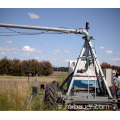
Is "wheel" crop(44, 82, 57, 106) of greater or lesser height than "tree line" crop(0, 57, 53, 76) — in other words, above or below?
below

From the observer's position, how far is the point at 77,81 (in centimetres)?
938

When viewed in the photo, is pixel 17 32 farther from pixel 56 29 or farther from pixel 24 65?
pixel 24 65

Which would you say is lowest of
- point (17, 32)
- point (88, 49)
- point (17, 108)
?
point (17, 108)

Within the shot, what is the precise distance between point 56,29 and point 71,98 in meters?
3.30

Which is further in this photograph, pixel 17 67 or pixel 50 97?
pixel 17 67

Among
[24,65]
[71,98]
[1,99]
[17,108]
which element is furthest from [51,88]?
[24,65]

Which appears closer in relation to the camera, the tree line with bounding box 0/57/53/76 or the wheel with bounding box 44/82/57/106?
the wheel with bounding box 44/82/57/106

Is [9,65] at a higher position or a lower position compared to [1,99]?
higher

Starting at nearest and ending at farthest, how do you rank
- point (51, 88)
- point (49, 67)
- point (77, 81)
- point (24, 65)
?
point (51, 88)
point (77, 81)
point (24, 65)
point (49, 67)

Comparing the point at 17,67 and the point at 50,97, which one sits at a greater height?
the point at 17,67

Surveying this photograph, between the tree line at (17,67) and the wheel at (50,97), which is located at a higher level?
the tree line at (17,67)

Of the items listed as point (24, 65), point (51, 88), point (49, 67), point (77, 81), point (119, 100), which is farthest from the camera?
point (49, 67)

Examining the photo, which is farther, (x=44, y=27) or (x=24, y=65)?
(x=24, y=65)

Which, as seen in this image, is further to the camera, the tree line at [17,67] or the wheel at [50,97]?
the tree line at [17,67]
